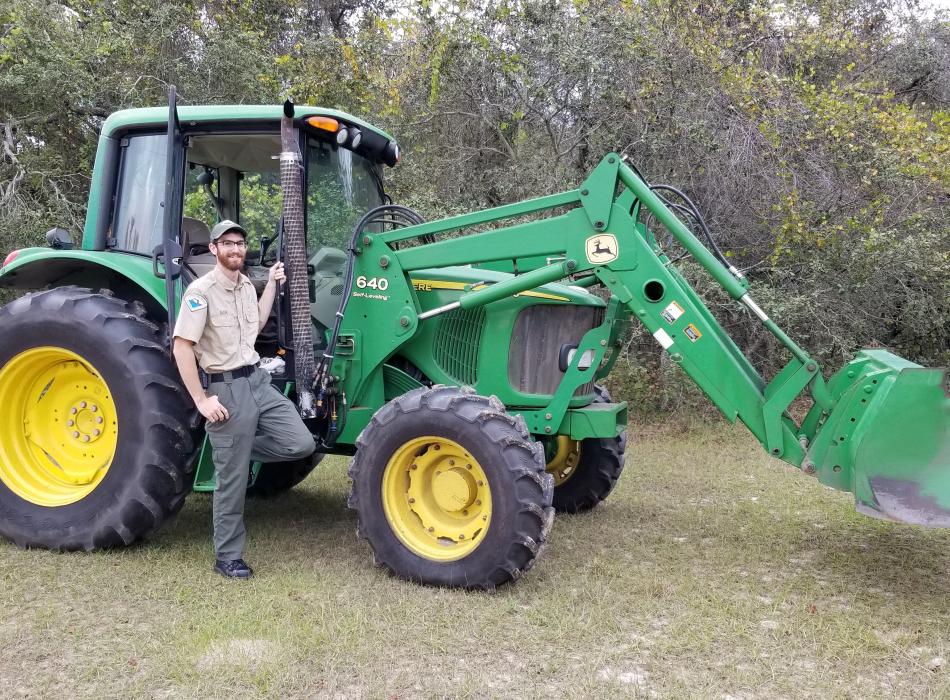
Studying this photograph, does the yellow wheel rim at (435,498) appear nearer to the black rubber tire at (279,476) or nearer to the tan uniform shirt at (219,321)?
the tan uniform shirt at (219,321)

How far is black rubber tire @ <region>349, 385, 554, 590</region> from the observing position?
12.7 feet

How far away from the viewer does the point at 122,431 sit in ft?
14.1

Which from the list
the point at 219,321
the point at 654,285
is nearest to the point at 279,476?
the point at 219,321

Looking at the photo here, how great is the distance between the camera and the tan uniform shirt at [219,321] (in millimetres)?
3883

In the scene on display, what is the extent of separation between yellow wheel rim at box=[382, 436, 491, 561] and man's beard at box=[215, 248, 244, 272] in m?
1.19

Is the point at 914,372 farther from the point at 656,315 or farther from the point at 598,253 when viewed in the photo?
the point at 598,253

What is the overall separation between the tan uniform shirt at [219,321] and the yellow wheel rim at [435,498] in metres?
0.92

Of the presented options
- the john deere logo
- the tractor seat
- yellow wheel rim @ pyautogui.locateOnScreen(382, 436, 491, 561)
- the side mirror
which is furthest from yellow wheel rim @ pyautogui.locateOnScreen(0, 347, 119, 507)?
the john deere logo

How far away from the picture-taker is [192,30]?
417 inches

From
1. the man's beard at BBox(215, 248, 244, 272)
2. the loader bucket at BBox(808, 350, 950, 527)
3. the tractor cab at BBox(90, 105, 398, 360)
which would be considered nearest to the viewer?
the loader bucket at BBox(808, 350, 950, 527)

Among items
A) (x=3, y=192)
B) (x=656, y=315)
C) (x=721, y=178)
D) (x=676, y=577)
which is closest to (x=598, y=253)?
(x=656, y=315)

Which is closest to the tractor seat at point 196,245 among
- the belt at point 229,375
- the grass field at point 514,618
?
the belt at point 229,375

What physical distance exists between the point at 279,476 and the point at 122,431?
163 cm

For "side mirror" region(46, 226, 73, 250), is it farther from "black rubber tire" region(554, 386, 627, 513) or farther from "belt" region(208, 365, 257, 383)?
"black rubber tire" region(554, 386, 627, 513)
